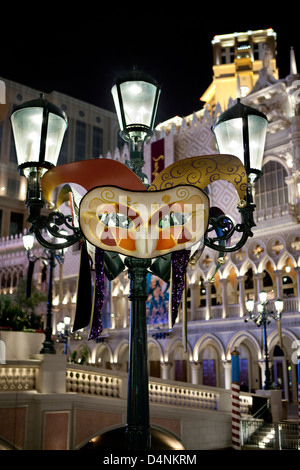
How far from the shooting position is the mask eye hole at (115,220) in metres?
3.60

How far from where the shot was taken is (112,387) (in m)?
9.38

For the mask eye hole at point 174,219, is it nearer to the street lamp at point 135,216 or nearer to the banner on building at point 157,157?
the street lamp at point 135,216

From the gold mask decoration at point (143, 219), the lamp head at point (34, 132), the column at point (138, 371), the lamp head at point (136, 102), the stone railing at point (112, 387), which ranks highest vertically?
the lamp head at point (136, 102)

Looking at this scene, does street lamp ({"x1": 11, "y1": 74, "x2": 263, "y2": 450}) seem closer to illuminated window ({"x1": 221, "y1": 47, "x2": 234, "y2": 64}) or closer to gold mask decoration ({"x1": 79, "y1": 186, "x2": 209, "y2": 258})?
gold mask decoration ({"x1": 79, "y1": 186, "x2": 209, "y2": 258})

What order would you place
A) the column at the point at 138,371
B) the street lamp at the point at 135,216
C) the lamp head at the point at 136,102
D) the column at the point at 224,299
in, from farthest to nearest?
the column at the point at 224,299
the lamp head at the point at 136,102
the street lamp at the point at 135,216
the column at the point at 138,371

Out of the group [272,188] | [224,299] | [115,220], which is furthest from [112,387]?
[272,188]

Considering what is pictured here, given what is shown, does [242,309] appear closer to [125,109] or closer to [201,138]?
[201,138]

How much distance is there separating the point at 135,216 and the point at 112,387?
6.69 m

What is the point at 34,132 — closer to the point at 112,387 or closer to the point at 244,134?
the point at 244,134

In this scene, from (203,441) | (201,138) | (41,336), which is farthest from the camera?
(201,138)

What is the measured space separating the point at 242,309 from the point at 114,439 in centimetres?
971

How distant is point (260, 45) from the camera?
30.8 m

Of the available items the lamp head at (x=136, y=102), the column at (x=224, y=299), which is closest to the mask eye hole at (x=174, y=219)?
the lamp head at (x=136, y=102)

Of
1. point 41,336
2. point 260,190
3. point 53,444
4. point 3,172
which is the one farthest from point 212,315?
point 3,172
